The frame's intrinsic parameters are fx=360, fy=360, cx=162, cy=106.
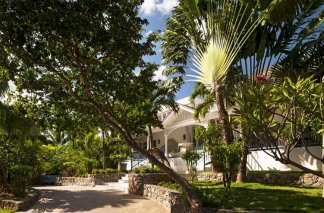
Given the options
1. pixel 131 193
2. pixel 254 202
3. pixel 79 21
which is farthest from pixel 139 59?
pixel 131 193

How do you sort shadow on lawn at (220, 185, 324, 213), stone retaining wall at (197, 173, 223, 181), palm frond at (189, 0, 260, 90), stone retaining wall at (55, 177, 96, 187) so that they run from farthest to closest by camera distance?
stone retaining wall at (55, 177, 96, 187), stone retaining wall at (197, 173, 223, 181), palm frond at (189, 0, 260, 90), shadow on lawn at (220, 185, 324, 213)

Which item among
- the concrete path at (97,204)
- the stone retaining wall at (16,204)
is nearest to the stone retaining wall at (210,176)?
the concrete path at (97,204)

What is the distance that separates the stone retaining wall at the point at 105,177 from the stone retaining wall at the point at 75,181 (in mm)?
229

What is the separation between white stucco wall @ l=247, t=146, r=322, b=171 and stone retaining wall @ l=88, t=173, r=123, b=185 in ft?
30.2

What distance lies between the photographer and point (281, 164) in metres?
18.9

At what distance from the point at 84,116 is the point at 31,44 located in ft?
16.3

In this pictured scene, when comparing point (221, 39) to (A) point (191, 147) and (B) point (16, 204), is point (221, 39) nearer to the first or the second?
(B) point (16, 204)

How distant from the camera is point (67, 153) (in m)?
31.1

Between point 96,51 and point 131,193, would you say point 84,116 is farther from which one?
point 131,193

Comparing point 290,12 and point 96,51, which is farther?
point 96,51

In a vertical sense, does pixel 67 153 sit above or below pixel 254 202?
above

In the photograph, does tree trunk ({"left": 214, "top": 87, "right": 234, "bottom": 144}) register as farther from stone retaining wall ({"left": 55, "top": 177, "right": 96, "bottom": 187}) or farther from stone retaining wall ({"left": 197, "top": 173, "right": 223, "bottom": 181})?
stone retaining wall ({"left": 55, "top": 177, "right": 96, "bottom": 187})

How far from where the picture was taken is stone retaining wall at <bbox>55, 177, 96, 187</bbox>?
24669mm

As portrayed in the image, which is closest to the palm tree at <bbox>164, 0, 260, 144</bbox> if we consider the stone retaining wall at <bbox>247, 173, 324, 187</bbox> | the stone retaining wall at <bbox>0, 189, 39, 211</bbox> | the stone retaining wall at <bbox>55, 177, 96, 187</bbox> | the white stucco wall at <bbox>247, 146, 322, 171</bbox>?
the stone retaining wall at <bbox>247, 173, 324, 187</bbox>
